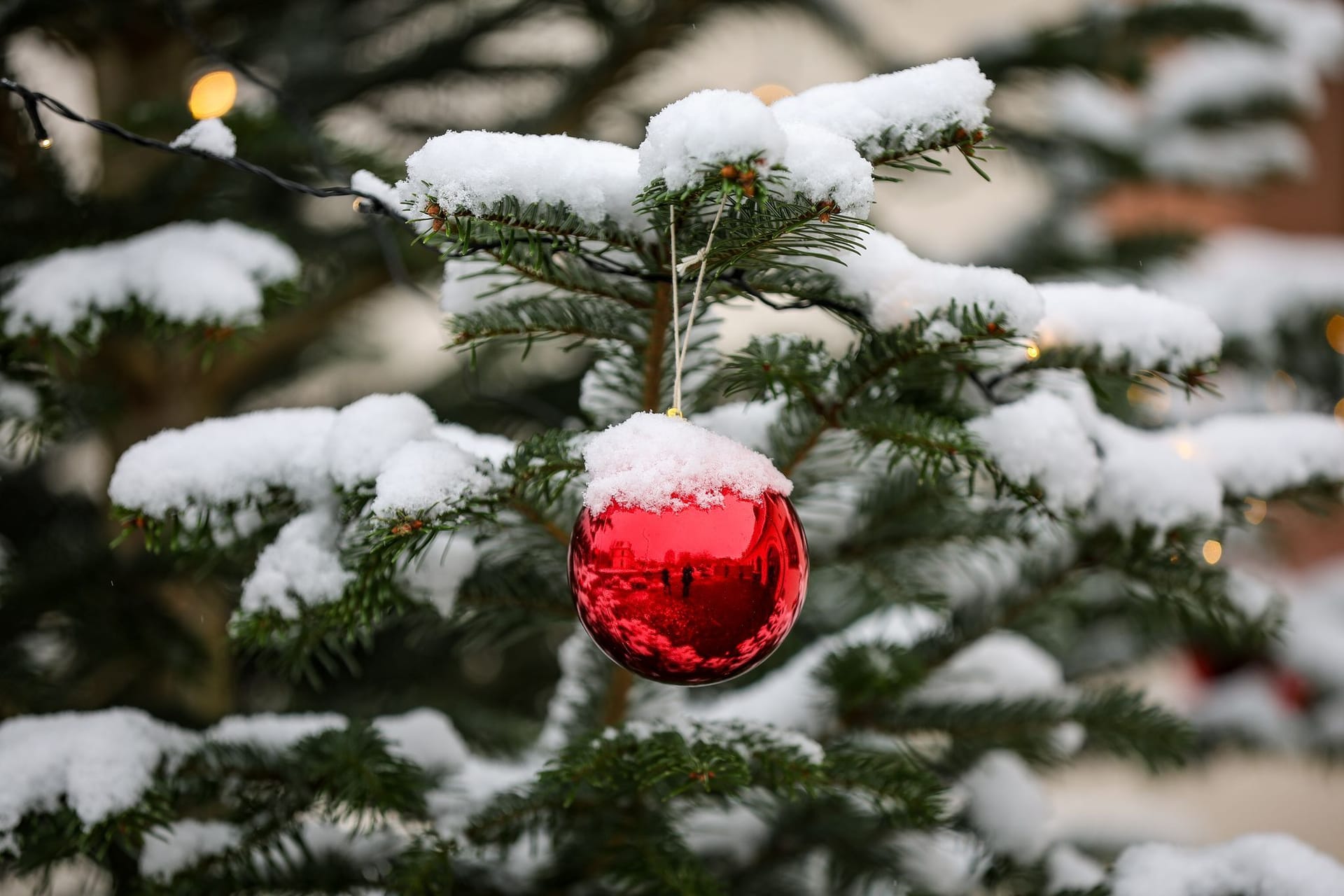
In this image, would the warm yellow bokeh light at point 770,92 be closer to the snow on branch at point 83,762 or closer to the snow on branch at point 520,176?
the snow on branch at point 520,176

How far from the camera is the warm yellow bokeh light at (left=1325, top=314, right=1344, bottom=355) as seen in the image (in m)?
1.16

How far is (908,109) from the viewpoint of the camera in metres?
0.42

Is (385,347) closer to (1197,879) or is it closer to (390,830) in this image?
(390,830)

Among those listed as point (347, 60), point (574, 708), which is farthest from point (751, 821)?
point (347, 60)

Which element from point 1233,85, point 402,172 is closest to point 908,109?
point 402,172

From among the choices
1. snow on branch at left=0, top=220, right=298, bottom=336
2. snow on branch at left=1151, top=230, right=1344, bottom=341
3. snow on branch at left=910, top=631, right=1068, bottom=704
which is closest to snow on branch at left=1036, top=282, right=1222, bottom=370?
snow on branch at left=910, top=631, right=1068, bottom=704

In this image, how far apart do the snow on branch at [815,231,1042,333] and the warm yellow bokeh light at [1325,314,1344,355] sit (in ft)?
2.98

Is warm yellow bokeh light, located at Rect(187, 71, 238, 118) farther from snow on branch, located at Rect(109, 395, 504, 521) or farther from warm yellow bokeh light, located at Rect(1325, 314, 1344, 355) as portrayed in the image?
warm yellow bokeh light, located at Rect(1325, 314, 1344, 355)

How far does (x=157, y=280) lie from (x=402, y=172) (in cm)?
19

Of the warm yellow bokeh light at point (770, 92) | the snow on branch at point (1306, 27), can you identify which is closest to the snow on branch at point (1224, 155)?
the snow on branch at point (1306, 27)

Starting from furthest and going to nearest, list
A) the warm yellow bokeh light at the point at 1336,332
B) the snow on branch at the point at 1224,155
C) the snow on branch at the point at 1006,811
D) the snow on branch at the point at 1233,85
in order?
the snow on branch at the point at 1224,155 < the snow on branch at the point at 1233,85 < the warm yellow bokeh light at the point at 1336,332 < the snow on branch at the point at 1006,811

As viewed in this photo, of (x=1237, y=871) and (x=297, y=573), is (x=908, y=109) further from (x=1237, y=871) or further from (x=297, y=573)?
(x=1237, y=871)

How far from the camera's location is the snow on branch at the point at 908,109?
1.34 feet

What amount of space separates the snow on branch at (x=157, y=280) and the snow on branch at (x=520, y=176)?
250mm
